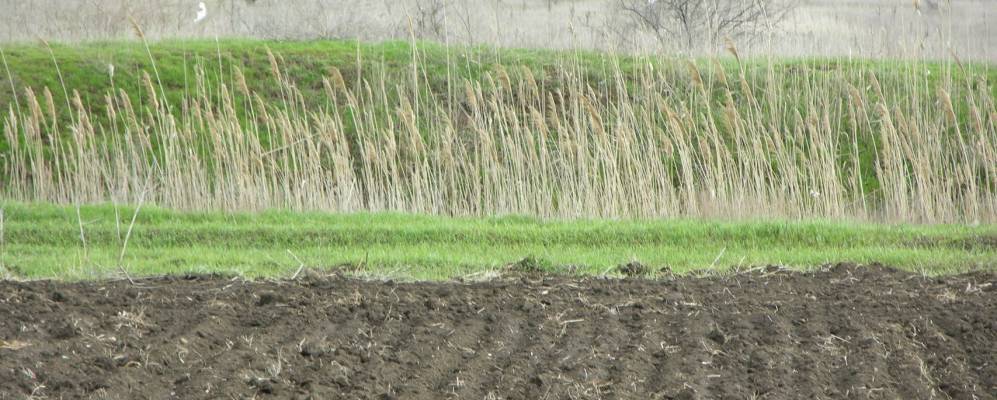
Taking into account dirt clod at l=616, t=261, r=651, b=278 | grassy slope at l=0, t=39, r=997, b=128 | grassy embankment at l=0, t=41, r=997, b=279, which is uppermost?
grassy slope at l=0, t=39, r=997, b=128

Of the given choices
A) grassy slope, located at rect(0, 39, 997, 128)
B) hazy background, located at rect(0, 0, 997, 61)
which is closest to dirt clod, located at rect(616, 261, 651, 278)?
hazy background, located at rect(0, 0, 997, 61)

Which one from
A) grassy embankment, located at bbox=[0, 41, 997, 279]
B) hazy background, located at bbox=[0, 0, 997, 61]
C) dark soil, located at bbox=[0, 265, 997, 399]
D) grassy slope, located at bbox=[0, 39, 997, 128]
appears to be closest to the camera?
dark soil, located at bbox=[0, 265, 997, 399]

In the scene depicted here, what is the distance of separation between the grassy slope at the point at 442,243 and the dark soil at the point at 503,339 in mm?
1255

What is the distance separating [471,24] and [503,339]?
16790 mm

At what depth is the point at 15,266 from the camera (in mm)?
7941

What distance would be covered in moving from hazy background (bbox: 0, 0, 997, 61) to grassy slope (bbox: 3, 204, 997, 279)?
293 centimetres

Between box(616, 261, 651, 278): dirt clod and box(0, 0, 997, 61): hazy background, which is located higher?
box(0, 0, 997, 61): hazy background

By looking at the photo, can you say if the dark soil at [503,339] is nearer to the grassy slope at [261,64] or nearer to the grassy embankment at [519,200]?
the grassy embankment at [519,200]

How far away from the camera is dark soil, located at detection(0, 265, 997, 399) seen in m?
4.73

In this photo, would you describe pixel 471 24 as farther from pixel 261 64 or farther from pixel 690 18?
pixel 261 64

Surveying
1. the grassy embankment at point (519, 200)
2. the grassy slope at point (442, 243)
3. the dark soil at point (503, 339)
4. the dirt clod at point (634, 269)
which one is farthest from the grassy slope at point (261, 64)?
the dark soil at point (503, 339)

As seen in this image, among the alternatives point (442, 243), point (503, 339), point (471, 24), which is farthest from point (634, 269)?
point (471, 24)

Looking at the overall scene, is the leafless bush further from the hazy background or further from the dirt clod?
the dirt clod

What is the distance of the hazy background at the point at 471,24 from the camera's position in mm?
16094
